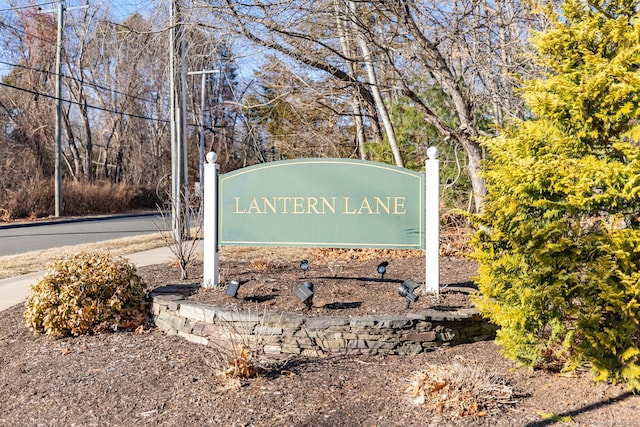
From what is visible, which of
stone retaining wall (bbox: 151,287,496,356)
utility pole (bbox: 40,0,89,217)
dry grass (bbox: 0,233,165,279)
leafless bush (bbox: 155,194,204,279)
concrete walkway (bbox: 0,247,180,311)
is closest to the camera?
stone retaining wall (bbox: 151,287,496,356)

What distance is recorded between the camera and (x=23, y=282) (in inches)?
327

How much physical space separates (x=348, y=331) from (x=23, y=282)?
613 cm

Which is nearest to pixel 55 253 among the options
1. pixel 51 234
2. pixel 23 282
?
pixel 23 282

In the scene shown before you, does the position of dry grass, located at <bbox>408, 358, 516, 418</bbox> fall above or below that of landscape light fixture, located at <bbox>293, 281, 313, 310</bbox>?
below

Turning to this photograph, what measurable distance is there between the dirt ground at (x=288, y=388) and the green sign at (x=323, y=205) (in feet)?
2.49

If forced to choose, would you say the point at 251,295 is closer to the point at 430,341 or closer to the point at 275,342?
the point at 275,342

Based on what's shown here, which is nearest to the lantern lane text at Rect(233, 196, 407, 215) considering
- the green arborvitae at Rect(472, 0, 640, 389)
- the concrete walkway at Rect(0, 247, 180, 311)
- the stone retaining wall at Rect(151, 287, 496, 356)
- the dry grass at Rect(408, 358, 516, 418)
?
the stone retaining wall at Rect(151, 287, 496, 356)

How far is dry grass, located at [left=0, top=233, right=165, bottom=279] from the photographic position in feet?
30.9

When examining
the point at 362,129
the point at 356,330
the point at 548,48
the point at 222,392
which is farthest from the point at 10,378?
the point at 362,129

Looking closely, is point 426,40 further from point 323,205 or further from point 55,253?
point 55,253

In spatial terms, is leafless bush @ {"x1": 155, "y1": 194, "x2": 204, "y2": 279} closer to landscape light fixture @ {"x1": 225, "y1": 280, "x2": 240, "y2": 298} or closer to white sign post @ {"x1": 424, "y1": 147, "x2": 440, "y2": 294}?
landscape light fixture @ {"x1": 225, "y1": 280, "x2": 240, "y2": 298}

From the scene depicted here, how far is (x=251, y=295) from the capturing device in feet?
18.3

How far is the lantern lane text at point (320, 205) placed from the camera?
18.5 feet

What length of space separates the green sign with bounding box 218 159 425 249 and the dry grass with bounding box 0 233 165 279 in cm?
316
